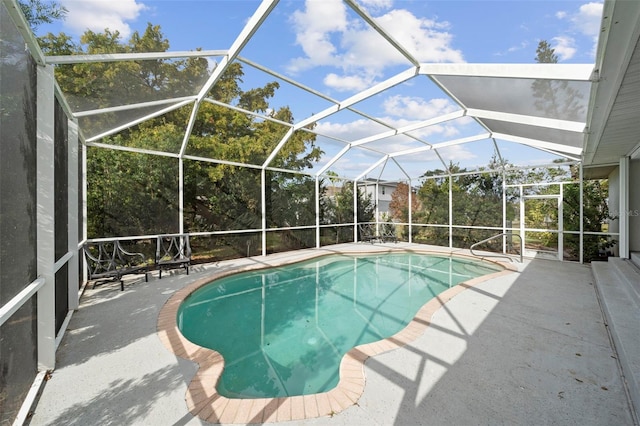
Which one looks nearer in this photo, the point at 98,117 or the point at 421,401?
the point at 421,401

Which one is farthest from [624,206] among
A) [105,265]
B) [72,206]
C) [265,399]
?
[105,265]

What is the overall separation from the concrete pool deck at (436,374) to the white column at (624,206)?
13.4 ft

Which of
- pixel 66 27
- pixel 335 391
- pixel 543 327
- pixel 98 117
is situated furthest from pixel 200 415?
pixel 98 117

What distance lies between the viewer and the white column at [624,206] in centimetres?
655

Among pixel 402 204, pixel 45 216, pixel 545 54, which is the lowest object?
pixel 45 216

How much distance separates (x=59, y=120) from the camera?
11.3ft

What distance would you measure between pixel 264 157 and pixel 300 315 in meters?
5.66

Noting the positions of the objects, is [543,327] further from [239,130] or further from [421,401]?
[239,130]

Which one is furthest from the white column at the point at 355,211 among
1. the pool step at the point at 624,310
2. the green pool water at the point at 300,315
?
the pool step at the point at 624,310

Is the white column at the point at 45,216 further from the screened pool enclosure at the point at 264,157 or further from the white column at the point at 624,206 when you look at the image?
the white column at the point at 624,206

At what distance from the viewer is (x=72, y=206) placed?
12.8 ft

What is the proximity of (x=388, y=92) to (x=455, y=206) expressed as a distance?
23.0ft

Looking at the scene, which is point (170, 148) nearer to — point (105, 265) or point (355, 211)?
point (105, 265)

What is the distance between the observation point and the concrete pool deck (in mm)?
2053
